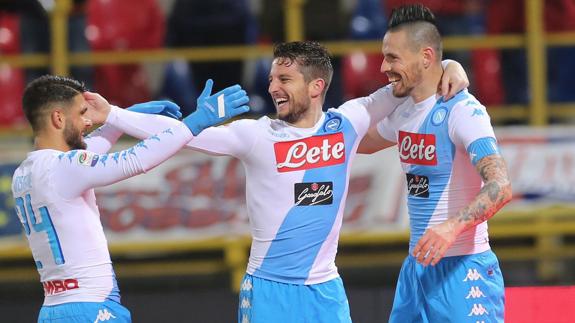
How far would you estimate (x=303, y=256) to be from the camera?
4.74 metres

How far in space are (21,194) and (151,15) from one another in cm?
505

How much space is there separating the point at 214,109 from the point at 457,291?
1.32 meters

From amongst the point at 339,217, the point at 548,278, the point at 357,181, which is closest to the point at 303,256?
the point at 339,217

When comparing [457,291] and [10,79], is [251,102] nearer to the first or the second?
[10,79]

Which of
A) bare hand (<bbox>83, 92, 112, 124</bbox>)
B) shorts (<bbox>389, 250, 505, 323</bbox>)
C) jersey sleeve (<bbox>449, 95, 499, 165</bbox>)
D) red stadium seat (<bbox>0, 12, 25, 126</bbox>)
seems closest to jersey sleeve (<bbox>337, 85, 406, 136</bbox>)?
jersey sleeve (<bbox>449, 95, 499, 165</bbox>)

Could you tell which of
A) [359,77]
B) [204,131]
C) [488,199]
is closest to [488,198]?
[488,199]

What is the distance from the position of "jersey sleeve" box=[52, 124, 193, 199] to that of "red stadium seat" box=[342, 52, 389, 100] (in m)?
4.87

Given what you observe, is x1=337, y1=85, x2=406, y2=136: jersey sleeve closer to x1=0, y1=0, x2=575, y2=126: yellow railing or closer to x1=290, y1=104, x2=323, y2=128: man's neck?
x1=290, y1=104, x2=323, y2=128: man's neck

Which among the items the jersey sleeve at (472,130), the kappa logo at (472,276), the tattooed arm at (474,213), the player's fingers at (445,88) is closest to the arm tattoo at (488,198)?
the tattooed arm at (474,213)

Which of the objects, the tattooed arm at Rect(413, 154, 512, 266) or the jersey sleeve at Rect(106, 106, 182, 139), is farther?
the jersey sleeve at Rect(106, 106, 182, 139)

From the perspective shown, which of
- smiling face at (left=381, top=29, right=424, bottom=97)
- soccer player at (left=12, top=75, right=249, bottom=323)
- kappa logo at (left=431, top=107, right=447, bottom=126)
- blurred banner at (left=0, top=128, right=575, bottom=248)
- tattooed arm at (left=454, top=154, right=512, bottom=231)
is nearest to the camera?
tattooed arm at (left=454, top=154, right=512, bottom=231)

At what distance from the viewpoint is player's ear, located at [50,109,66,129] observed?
4539 millimetres

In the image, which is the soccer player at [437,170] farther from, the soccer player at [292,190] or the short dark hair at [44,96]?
the short dark hair at [44,96]

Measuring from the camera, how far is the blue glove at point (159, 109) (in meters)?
5.06
